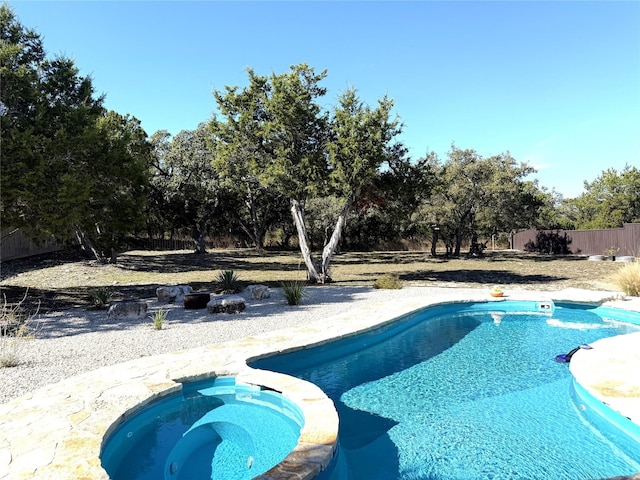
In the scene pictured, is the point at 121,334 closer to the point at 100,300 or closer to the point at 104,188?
the point at 100,300

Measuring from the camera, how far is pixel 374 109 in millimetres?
13148

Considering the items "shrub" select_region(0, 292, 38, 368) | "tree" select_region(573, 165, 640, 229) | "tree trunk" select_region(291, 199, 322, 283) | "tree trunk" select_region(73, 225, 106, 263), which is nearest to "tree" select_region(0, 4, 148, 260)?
"shrub" select_region(0, 292, 38, 368)

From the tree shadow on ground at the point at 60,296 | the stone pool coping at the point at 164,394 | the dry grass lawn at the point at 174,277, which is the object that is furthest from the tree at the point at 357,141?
the tree shadow on ground at the point at 60,296

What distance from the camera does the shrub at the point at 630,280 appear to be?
10.7m

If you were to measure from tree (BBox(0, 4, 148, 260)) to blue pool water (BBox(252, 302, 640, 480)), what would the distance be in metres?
7.04

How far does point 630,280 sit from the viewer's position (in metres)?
10.9

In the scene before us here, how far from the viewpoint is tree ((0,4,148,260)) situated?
8.81m

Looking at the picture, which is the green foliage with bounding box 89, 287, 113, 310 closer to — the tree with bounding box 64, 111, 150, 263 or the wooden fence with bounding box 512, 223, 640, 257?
the tree with bounding box 64, 111, 150, 263

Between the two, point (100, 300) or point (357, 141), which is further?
point (357, 141)

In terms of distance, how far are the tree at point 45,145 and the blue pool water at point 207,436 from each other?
6858 mm

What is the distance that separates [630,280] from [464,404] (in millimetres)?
9073

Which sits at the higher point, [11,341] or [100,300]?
[100,300]

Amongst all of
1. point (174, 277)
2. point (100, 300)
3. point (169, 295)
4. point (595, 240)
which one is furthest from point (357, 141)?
point (595, 240)

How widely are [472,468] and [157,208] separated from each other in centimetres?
2760
